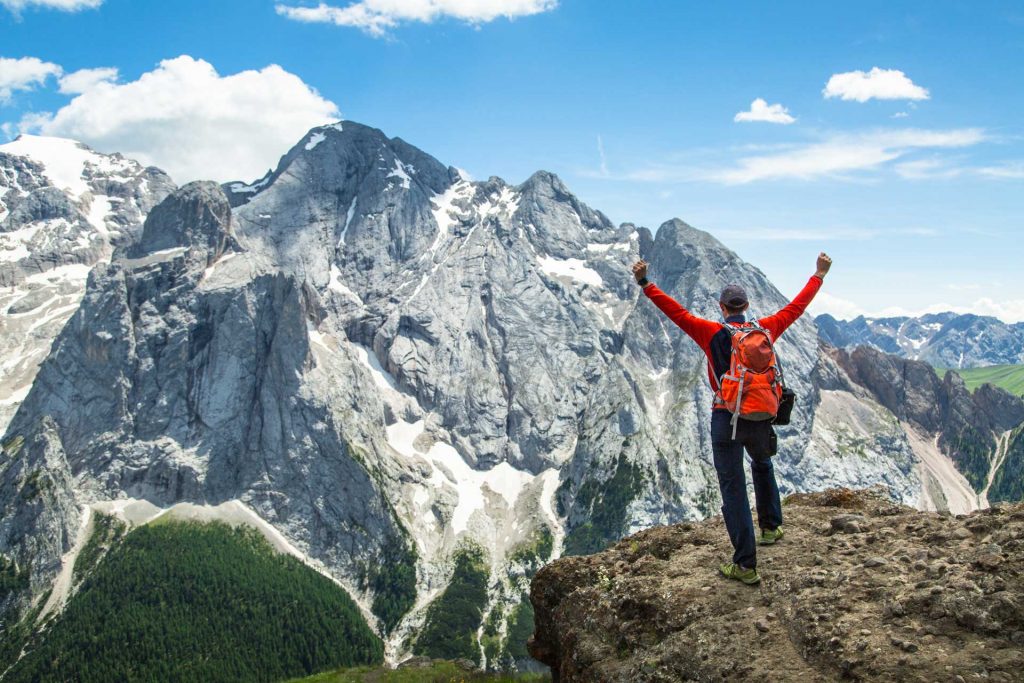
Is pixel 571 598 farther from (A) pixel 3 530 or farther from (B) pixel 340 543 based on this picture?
(A) pixel 3 530

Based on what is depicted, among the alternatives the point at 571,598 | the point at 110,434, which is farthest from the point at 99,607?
the point at 571,598

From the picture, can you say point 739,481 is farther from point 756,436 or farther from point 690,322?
point 690,322

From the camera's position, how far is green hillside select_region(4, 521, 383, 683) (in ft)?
484

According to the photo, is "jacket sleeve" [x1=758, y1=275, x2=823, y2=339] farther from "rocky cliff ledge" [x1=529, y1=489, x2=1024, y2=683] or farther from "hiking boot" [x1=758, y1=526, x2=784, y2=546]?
"rocky cliff ledge" [x1=529, y1=489, x2=1024, y2=683]

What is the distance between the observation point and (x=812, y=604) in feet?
32.7

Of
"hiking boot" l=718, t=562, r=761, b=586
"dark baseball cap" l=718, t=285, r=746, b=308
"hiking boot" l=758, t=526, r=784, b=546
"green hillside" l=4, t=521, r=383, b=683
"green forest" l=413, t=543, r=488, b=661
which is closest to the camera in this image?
"hiking boot" l=718, t=562, r=761, b=586

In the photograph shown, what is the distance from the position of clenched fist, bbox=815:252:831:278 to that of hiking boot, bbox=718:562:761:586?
6.26m

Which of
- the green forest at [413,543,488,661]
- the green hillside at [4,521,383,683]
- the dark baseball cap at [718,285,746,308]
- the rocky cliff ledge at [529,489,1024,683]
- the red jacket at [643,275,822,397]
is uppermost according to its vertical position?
the dark baseball cap at [718,285,746,308]

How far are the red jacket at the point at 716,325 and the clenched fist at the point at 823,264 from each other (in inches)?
10.9

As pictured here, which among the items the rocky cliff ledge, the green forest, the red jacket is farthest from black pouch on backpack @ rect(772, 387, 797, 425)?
the green forest

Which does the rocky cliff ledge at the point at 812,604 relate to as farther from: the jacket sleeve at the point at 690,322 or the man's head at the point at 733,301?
the man's head at the point at 733,301

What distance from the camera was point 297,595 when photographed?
171 metres

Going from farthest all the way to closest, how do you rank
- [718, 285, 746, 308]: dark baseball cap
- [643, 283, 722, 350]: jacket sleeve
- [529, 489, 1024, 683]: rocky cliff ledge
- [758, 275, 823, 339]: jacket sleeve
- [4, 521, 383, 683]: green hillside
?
[4, 521, 383, 683]: green hillside
[758, 275, 823, 339]: jacket sleeve
[718, 285, 746, 308]: dark baseball cap
[643, 283, 722, 350]: jacket sleeve
[529, 489, 1024, 683]: rocky cliff ledge

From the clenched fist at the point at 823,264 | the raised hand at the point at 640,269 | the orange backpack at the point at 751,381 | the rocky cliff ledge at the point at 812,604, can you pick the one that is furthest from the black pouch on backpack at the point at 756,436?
the clenched fist at the point at 823,264
